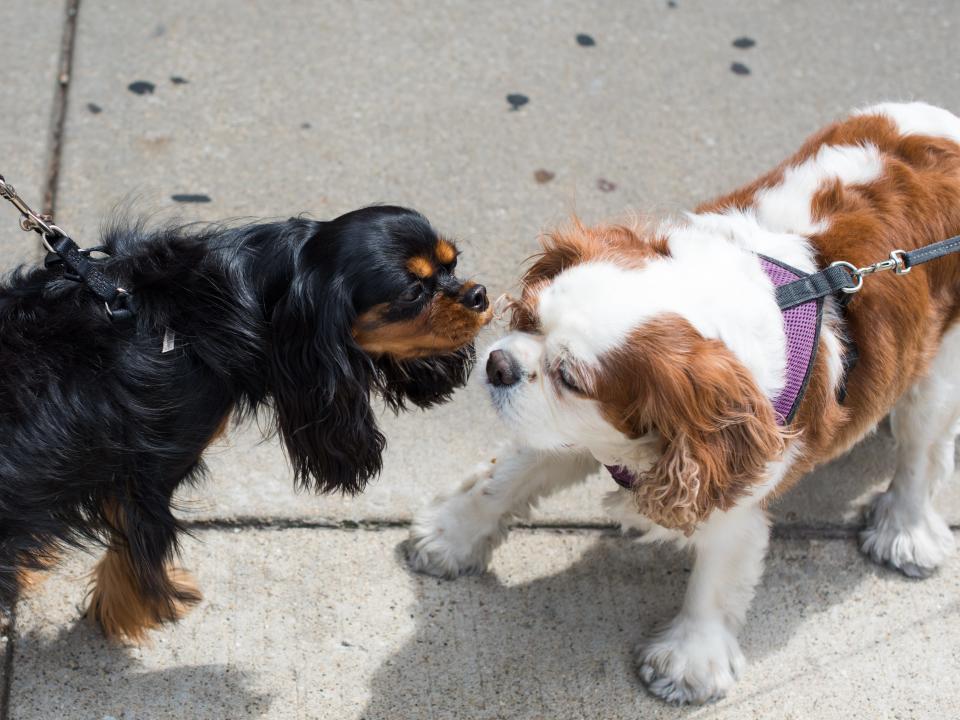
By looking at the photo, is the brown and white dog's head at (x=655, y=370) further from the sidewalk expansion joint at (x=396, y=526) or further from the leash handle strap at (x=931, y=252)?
the sidewalk expansion joint at (x=396, y=526)

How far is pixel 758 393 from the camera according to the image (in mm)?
2189

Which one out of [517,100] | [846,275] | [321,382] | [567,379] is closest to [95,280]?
[321,382]

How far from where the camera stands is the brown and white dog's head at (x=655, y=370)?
7.01 feet

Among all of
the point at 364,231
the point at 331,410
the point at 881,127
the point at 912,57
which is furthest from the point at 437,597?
the point at 912,57

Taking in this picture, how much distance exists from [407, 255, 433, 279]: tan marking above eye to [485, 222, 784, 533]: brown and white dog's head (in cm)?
28

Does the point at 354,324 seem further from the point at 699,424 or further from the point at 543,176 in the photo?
the point at 543,176

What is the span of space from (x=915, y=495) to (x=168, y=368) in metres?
2.23

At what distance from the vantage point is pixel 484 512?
3.08 metres

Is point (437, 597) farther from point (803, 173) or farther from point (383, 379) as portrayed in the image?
point (803, 173)

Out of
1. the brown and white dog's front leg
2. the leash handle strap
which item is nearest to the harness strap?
the leash handle strap

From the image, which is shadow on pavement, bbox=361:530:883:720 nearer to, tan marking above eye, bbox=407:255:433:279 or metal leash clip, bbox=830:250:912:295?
tan marking above eye, bbox=407:255:433:279

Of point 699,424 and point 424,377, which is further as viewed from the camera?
point 424,377

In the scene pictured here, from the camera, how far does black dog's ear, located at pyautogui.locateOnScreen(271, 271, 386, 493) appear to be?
2.41 metres

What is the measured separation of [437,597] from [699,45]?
298cm
